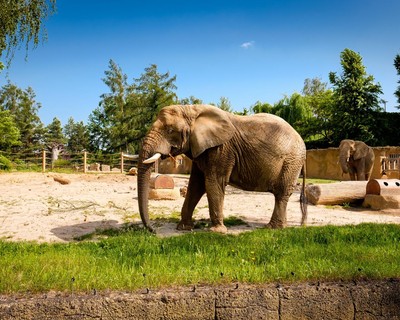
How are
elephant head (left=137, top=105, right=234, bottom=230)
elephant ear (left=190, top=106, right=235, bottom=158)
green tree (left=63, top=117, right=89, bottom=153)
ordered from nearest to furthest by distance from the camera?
elephant head (left=137, top=105, right=234, bottom=230), elephant ear (left=190, top=106, right=235, bottom=158), green tree (left=63, top=117, right=89, bottom=153)

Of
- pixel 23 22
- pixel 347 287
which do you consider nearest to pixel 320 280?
pixel 347 287

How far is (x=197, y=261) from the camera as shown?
4.29m

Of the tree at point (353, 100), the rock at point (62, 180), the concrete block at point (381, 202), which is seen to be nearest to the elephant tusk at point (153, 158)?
the concrete block at point (381, 202)

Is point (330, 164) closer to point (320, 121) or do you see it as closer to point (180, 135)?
point (320, 121)

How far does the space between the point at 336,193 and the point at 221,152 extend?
6.60m

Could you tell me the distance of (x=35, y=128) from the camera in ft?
197

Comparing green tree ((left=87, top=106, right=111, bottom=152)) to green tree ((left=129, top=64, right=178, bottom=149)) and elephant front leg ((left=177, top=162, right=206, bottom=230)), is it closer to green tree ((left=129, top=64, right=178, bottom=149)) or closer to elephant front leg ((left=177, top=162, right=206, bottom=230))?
green tree ((left=129, top=64, right=178, bottom=149))

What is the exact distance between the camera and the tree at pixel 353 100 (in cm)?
3334

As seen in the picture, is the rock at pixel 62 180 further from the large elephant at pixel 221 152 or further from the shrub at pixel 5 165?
the large elephant at pixel 221 152

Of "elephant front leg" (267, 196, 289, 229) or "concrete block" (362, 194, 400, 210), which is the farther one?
"concrete block" (362, 194, 400, 210)

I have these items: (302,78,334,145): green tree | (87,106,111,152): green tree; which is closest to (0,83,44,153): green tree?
(87,106,111,152): green tree

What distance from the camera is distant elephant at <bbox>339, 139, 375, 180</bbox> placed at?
19.1 metres

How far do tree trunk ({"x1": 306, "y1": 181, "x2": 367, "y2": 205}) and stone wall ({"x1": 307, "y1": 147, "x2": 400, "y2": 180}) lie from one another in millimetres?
12385

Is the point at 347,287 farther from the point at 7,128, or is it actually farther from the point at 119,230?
the point at 7,128
